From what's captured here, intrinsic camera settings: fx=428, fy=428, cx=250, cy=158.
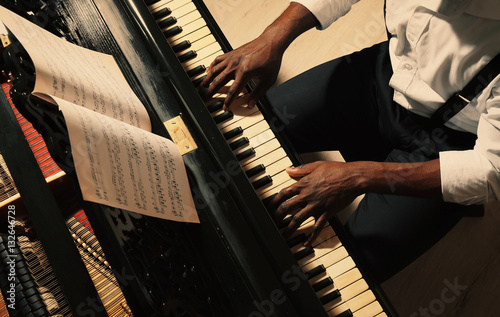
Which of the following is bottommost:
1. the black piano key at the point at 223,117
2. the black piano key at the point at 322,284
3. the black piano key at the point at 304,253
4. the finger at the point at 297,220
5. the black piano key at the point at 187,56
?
the black piano key at the point at 322,284

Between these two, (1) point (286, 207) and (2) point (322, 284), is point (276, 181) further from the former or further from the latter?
(2) point (322, 284)

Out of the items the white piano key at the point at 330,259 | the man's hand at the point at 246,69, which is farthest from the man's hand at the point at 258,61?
the white piano key at the point at 330,259

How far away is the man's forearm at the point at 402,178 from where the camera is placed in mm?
1326

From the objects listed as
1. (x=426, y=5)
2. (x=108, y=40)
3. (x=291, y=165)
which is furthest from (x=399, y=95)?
(x=108, y=40)

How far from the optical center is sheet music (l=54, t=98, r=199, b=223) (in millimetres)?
904

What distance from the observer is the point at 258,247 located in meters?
1.17

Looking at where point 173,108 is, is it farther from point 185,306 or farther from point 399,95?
point 399,95

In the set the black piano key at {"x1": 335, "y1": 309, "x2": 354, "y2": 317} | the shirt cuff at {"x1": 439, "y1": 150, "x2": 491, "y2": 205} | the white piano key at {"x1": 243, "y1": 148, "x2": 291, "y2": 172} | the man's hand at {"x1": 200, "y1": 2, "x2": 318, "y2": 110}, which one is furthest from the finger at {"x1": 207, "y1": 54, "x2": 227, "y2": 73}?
the black piano key at {"x1": 335, "y1": 309, "x2": 354, "y2": 317}

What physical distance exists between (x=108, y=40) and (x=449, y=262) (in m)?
1.84

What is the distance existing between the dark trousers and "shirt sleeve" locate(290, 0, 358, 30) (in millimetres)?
207

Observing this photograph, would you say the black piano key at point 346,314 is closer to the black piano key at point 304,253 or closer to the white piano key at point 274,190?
the black piano key at point 304,253

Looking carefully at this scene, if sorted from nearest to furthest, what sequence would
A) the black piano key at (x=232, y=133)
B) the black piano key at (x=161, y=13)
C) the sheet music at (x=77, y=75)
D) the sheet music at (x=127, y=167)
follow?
the sheet music at (x=127, y=167)
the sheet music at (x=77, y=75)
the black piano key at (x=232, y=133)
the black piano key at (x=161, y=13)

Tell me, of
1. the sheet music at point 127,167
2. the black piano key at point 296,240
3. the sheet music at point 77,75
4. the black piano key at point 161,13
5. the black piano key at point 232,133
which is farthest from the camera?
the black piano key at point 161,13

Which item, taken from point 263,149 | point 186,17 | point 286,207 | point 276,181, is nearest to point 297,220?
point 286,207
